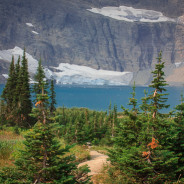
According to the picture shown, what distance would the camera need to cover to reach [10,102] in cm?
2553

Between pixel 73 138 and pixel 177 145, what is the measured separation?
678 inches

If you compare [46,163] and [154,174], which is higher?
[46,163]

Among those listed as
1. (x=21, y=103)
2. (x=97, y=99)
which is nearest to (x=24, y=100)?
(x=21, y=103)

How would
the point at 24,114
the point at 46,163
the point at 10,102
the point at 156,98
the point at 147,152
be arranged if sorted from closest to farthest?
1. the point at 46,163
2. the point at 147,152
3. the point at 156,98
4. the point at 24,114
5. the point at 10,102

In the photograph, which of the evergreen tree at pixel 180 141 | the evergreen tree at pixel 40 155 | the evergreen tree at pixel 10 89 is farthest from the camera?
the evergreen tree at pixel 10 89

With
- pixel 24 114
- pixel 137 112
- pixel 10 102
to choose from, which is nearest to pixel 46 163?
pixel 137 112

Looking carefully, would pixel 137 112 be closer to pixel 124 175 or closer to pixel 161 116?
pixel 161 116

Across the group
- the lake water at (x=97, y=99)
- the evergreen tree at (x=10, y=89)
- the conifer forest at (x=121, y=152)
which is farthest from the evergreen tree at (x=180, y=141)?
the lake water at (x=97, y=99)

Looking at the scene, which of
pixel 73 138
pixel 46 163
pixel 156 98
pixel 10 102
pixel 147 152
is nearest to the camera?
pixel 46 163

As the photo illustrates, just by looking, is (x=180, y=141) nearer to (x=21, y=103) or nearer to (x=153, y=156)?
(x=153, y=156)

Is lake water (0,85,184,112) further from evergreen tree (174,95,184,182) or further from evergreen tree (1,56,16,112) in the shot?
evergreen tree (174,95,184,182)

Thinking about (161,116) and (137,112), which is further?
(137,112)

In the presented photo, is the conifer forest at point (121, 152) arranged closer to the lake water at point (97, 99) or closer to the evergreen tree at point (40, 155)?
the evergreen tree at point (40, 155)

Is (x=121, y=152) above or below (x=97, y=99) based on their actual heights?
above
